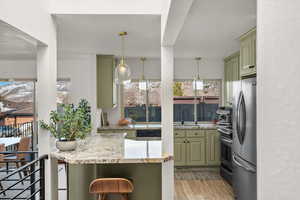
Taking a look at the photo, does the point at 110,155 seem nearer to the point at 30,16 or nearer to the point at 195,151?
the point at 30,16

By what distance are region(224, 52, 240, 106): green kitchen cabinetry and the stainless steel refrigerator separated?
1552 millimetres

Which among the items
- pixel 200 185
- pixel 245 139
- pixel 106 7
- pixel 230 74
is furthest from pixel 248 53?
pixel 200 185

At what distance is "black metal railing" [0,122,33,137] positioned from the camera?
5312mm

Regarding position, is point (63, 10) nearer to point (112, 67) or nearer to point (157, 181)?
point (157, 181)

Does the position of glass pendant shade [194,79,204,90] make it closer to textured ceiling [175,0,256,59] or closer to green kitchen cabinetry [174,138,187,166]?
textured ceiling [175,0,256,59]

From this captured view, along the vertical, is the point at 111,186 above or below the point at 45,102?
below

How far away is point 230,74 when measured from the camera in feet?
16.6

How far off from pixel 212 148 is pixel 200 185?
1043 millimetres

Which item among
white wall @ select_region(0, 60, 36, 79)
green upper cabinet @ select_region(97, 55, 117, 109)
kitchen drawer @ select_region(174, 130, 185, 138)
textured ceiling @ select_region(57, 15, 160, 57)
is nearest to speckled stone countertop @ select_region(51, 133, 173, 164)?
textured ceiling @ select_region(57, 15, 160, 57)

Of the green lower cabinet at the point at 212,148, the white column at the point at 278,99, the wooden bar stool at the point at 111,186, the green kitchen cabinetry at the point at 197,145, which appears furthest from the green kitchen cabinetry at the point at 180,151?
the white column at the point at 278,99

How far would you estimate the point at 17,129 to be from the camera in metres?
5.40

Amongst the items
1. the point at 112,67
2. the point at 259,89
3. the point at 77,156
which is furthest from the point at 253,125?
the point at 112,67

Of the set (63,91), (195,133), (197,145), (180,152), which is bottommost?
(180,152)

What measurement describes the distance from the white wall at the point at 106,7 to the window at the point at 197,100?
3379 millimetres
